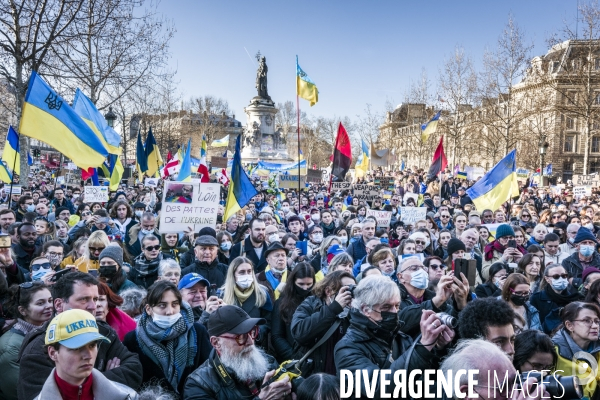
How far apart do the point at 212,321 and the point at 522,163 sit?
5206cm

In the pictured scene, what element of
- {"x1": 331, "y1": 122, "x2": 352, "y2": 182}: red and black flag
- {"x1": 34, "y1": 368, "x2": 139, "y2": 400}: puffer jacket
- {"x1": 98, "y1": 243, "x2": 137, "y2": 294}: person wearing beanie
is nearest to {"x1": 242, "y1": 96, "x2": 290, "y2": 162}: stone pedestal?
{"x1": 331, "y1": 122, "x2": 352, "y2": 182}: red and black flag

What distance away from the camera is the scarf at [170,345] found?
141 inches

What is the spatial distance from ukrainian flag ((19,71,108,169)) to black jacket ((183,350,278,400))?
17.0 ft

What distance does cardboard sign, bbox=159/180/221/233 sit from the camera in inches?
321

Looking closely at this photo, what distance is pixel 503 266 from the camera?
5.96 m

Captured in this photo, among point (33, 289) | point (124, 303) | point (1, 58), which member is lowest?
point (124, 303)

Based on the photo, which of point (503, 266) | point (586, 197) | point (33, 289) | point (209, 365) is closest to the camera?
point (209, 365)

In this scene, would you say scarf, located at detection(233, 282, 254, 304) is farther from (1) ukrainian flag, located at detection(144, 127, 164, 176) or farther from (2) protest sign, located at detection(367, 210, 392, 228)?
(1) ukrainian flag, located at detection(144, 127, 164, 176)

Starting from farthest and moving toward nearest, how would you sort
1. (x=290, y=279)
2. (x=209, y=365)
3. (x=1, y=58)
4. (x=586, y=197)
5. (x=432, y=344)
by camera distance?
1. (x=586, y=197)
2. (x=1, y=58)
3. (x=290, y=279)
4. (x=209, y=365)
5. (x=432, y=344)

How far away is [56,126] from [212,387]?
5.90 metres

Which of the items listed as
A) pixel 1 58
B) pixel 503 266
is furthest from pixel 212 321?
pixel 1 58

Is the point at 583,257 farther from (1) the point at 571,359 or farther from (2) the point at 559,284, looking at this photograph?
(1) the point at 571,359

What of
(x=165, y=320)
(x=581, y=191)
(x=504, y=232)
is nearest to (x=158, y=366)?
(x=165, y=320)

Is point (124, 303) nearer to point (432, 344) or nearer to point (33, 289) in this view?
point (33, 289)
